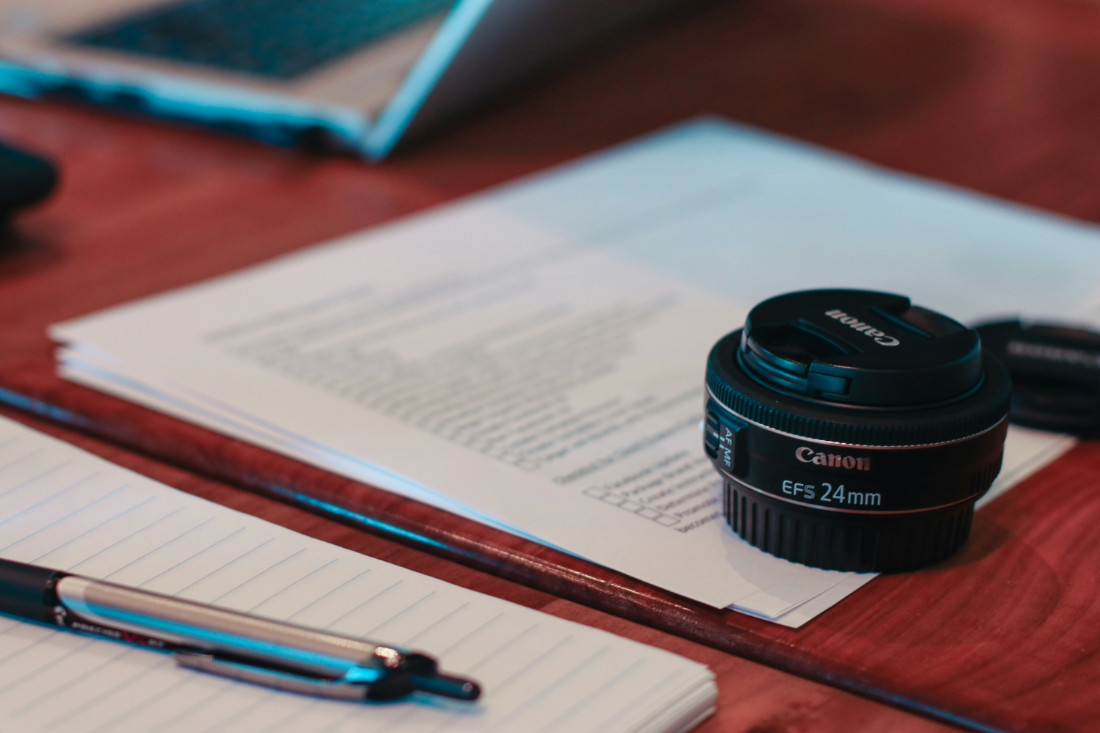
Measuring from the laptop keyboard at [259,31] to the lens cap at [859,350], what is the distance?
0.60 metres

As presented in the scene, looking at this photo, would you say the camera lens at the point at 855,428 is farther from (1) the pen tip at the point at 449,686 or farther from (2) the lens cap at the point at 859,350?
(1) the pen tip at the point at 449,686

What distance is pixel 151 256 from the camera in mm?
755

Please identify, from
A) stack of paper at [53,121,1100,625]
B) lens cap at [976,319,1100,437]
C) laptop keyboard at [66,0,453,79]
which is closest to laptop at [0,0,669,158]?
laptop keyboard at [66,0,453,79]

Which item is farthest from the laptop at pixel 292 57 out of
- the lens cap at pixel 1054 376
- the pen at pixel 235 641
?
the pen at pixel 235 641

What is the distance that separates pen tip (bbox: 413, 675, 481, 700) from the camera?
0.37 m

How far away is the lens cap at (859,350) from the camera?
0.41 meters

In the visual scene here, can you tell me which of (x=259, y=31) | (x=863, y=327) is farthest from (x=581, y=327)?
(x=259, y=31)

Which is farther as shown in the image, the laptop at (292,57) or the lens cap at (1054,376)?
the laptop at (292,57)

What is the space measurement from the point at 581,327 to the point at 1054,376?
240 mm

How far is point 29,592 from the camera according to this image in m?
0.41

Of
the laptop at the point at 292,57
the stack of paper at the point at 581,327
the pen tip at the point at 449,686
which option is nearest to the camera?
the pen tip at the point at 449,686

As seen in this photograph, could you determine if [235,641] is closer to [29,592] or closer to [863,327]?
[29,592]

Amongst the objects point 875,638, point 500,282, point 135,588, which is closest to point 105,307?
point 500,282

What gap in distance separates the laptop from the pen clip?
1.80 ft
